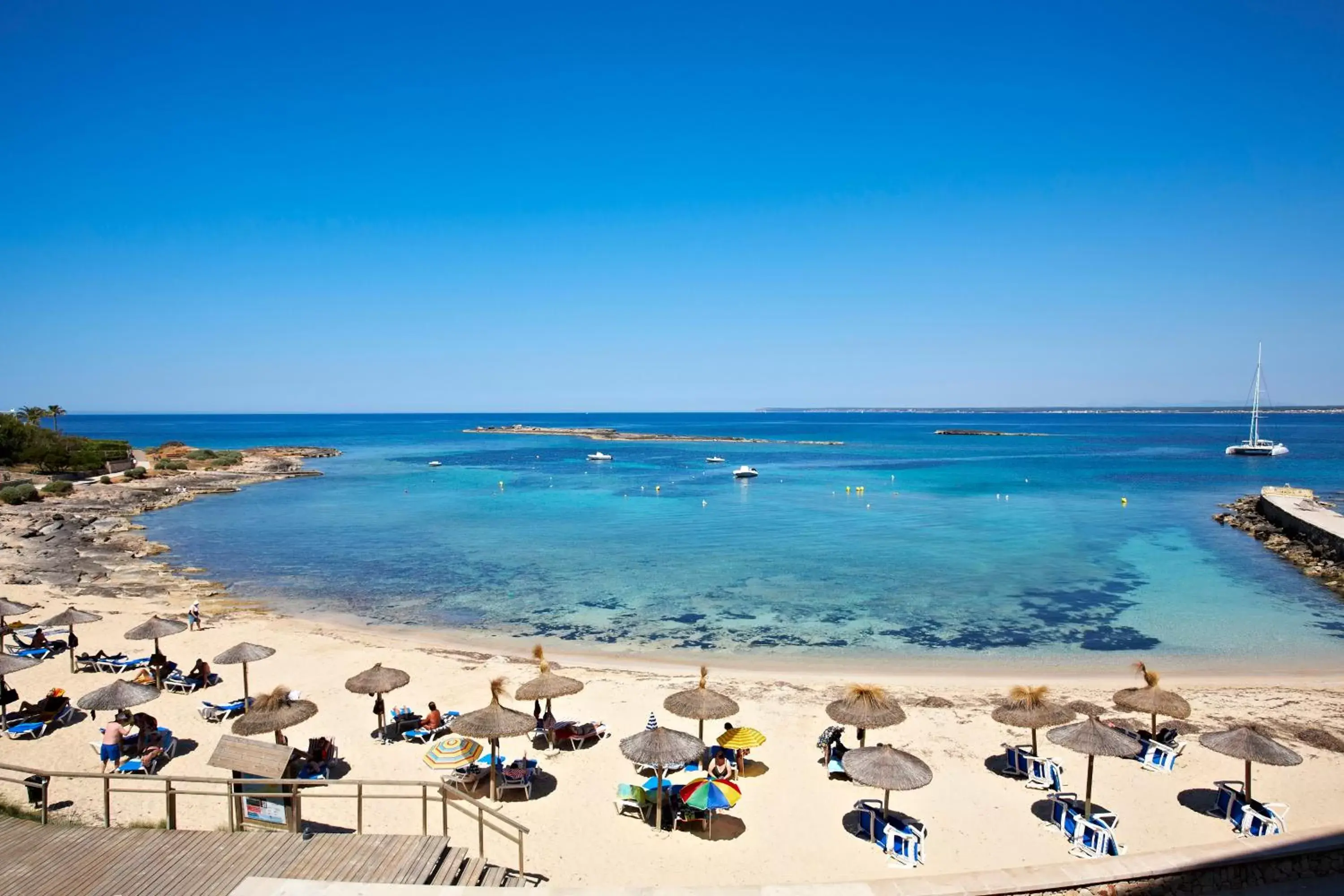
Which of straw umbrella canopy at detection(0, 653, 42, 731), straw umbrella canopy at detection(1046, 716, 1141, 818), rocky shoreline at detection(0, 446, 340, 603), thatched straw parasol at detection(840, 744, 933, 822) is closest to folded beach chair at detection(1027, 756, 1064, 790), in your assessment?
straw umbrella canopy at detection(1046, 716, 1141, 818)

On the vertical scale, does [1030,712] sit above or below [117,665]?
above

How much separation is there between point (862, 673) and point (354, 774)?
13446 millimetres

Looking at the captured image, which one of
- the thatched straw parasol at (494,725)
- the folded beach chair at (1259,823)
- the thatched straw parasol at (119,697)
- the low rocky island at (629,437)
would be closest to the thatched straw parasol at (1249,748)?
the folded beach chair at (1259,823)

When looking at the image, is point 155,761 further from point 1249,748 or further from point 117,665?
point 1249,748

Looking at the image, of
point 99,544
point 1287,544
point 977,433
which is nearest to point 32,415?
point 99,544

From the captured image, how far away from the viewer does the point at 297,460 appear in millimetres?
100438

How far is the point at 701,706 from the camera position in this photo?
552 inches

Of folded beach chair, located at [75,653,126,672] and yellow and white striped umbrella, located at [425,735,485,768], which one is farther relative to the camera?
folded beach chair, located at [75,653,126,672]

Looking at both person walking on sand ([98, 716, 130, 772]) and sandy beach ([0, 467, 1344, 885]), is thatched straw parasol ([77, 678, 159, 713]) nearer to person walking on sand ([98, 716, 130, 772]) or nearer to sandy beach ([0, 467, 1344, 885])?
person walking on sand ([98, 716, 130, 772])

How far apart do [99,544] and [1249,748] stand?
47812mm

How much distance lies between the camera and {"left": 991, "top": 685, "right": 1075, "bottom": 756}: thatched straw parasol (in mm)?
13578

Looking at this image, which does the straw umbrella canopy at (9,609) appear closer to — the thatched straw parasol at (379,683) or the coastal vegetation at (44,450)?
the thatched straw parasol at (379,683)

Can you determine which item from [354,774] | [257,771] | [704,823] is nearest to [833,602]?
[704,823]

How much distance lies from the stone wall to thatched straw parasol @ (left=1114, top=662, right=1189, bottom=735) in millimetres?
4932
